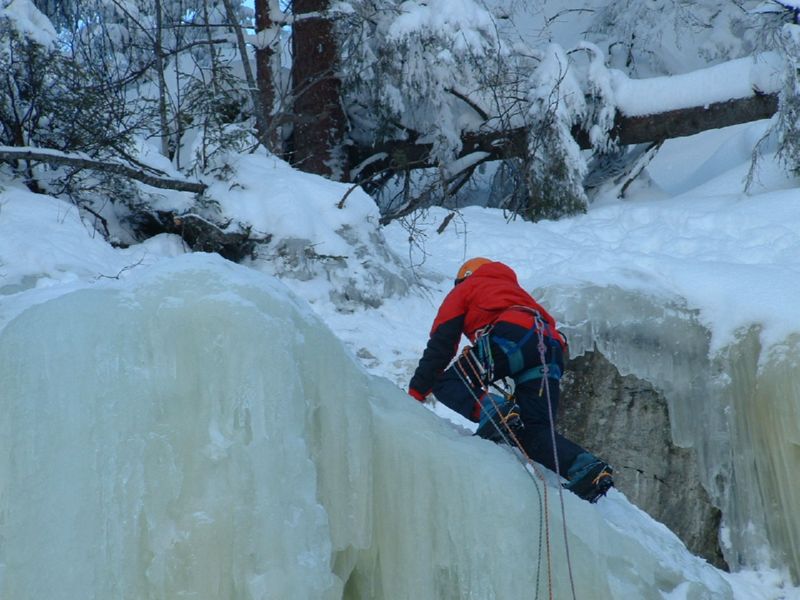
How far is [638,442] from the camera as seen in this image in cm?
630

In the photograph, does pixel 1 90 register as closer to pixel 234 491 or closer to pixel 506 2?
pixel 234 491

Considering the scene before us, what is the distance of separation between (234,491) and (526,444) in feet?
4.92

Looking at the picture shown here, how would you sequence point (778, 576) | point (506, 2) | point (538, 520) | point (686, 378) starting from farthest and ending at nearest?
point (506, 2)
point (686, 378)
point (778, 576)
point (538, 520)

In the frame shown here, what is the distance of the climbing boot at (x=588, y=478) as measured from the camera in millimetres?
4676

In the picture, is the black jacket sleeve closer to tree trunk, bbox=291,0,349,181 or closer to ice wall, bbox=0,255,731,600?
ice wall, bbox=0,255,731,600

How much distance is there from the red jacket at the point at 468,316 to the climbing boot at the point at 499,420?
321mm

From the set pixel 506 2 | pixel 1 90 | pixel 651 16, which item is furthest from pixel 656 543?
pixel 506 2

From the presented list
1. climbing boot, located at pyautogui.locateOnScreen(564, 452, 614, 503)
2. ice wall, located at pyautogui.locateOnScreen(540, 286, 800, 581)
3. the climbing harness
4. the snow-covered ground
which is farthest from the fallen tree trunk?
climbing boot, located at pyautogui.locateOnScreen(564, 452, 614, 503)

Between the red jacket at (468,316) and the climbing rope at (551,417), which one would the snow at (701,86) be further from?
the climbing rope at (551,417)

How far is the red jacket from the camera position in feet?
16.5

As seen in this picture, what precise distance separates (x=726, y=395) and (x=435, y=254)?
2.53m

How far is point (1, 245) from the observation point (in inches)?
211

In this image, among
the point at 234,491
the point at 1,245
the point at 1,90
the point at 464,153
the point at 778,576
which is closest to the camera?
the point at 234,491

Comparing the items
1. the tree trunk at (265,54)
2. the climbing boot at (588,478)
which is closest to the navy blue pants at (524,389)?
the climbing boot at (588,478)
